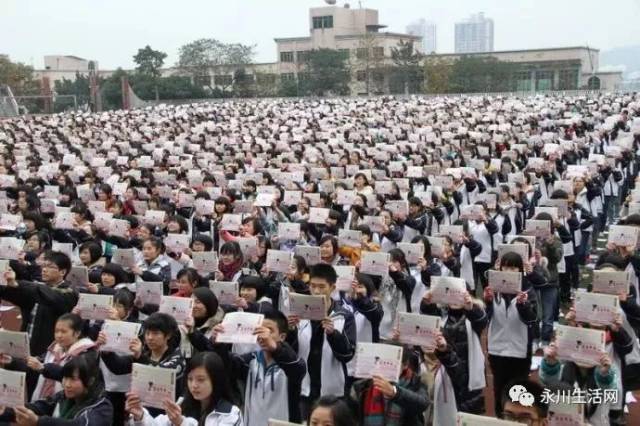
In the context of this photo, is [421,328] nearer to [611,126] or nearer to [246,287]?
[246,287]

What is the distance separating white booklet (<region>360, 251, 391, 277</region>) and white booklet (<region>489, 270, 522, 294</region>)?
98 cm

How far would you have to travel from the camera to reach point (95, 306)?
203 inches

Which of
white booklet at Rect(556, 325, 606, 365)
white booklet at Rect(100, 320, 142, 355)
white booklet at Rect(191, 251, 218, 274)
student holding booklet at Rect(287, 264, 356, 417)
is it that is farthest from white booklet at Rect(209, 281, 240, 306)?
white booklet at Rect(556, 325, 606, 365)

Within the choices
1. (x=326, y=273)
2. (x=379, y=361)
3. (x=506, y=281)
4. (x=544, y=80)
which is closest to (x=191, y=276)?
(x=326, y=273)

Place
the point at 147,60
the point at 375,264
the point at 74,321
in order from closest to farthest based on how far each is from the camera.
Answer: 1. the point at 74,321
2. the point at 375,264
3. the point at 147,60

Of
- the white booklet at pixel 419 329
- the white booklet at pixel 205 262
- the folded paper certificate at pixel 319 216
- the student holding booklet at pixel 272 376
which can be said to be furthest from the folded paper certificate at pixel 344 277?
the folded paper certificate at pixel 319 216

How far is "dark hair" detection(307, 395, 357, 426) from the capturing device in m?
3.39

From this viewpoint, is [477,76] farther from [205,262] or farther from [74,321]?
[74,321]

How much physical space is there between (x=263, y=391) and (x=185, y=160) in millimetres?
11356

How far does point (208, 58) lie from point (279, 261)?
52.9 m

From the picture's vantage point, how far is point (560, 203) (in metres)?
8.44

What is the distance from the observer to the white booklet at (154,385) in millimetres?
3861

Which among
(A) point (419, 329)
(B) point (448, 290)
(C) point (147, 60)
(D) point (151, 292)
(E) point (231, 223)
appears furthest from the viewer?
(C) point (147, 60)

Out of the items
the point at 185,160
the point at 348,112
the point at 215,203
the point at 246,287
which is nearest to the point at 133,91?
the point at 348,112
